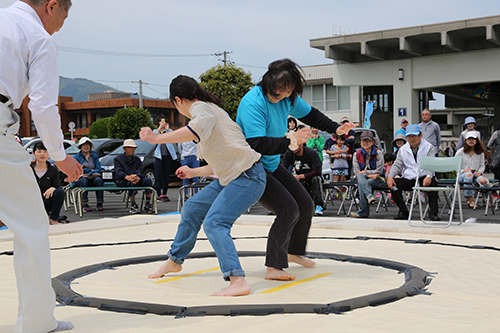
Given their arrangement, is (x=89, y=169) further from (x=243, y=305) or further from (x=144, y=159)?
(x=243, y=305)

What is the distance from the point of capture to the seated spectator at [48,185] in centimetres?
917

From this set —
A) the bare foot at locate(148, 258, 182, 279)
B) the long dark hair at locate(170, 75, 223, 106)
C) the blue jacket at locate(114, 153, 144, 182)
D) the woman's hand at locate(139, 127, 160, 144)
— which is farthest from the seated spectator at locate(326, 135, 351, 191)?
the woman's hand at locate(139, 127, 160, 144)

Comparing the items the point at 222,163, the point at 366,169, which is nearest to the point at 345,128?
the point at 222,163

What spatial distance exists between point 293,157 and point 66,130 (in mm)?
66782

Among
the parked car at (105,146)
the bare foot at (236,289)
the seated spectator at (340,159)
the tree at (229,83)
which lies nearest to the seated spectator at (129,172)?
the seated spectator at (340,159)

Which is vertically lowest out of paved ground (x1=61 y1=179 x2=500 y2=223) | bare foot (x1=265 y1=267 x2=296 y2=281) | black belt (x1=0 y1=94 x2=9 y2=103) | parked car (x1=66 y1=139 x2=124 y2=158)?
paved ground (x1=61 y1=179 x2=500 y2=223)

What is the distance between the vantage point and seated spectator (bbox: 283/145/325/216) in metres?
9.95

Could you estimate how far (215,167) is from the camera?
13.8ft

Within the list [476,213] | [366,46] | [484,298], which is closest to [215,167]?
[484,298]

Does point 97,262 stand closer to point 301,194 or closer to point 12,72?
point 301,194

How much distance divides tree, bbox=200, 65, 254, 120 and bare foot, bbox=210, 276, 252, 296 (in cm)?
3283

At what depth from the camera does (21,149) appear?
2.97m

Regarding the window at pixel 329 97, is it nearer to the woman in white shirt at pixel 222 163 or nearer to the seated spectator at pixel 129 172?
the seated spectator at pixel 129 172

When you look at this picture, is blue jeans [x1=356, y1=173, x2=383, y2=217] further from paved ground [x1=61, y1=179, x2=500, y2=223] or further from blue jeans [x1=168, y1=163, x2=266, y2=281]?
blue jeans [x1=168, y1=163, x2=266, y2=281]
